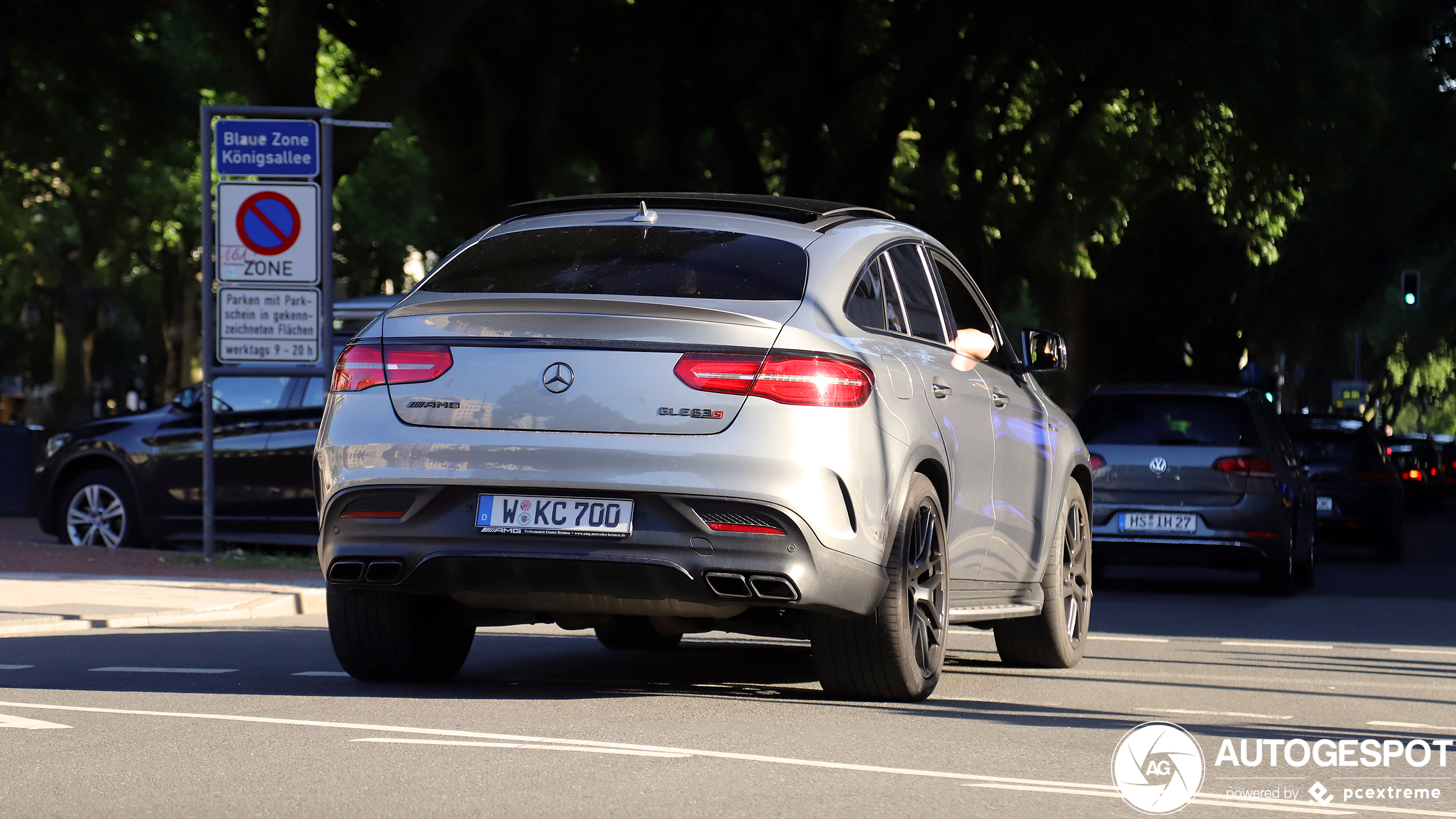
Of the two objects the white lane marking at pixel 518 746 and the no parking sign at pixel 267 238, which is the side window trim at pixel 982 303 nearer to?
the white lane marking at pixel 518 746

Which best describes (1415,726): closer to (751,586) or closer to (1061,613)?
(1061,613)

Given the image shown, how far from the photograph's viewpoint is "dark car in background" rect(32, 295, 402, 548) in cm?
1567

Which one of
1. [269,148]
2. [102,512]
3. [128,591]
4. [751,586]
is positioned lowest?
[102,512]

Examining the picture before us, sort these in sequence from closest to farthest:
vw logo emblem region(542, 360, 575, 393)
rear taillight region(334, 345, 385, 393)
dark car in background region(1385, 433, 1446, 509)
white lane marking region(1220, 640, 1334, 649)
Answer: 1. vw logo emblem region(542, 360, 575, 393)
2. rear taillight region(334, 345, 385, 393)
3. white lane marking region(1220, 640, 1334, 649)
4. dark car in background region(1385, 433, 1446, 509)

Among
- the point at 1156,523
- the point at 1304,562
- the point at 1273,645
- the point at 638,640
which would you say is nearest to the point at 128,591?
the point at 638,640

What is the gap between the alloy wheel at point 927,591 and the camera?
7312mm

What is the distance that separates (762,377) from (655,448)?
43 centimetres

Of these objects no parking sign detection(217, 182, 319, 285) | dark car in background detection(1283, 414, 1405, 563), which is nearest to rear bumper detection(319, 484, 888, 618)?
no parking sign detection(217, 182, 319, 285)

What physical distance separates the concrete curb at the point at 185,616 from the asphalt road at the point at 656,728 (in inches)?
14.1

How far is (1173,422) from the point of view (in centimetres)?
1552

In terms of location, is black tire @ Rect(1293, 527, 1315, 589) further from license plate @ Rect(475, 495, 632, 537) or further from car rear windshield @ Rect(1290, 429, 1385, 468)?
license plate @ Rect(475, 495, 632, 537)

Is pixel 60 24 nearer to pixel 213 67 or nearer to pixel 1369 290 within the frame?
pixel 213 67

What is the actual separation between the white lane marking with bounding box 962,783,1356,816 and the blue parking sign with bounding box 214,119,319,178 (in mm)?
10366

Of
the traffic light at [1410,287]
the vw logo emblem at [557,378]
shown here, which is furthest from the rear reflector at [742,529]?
the traffic light at [1410,287]
